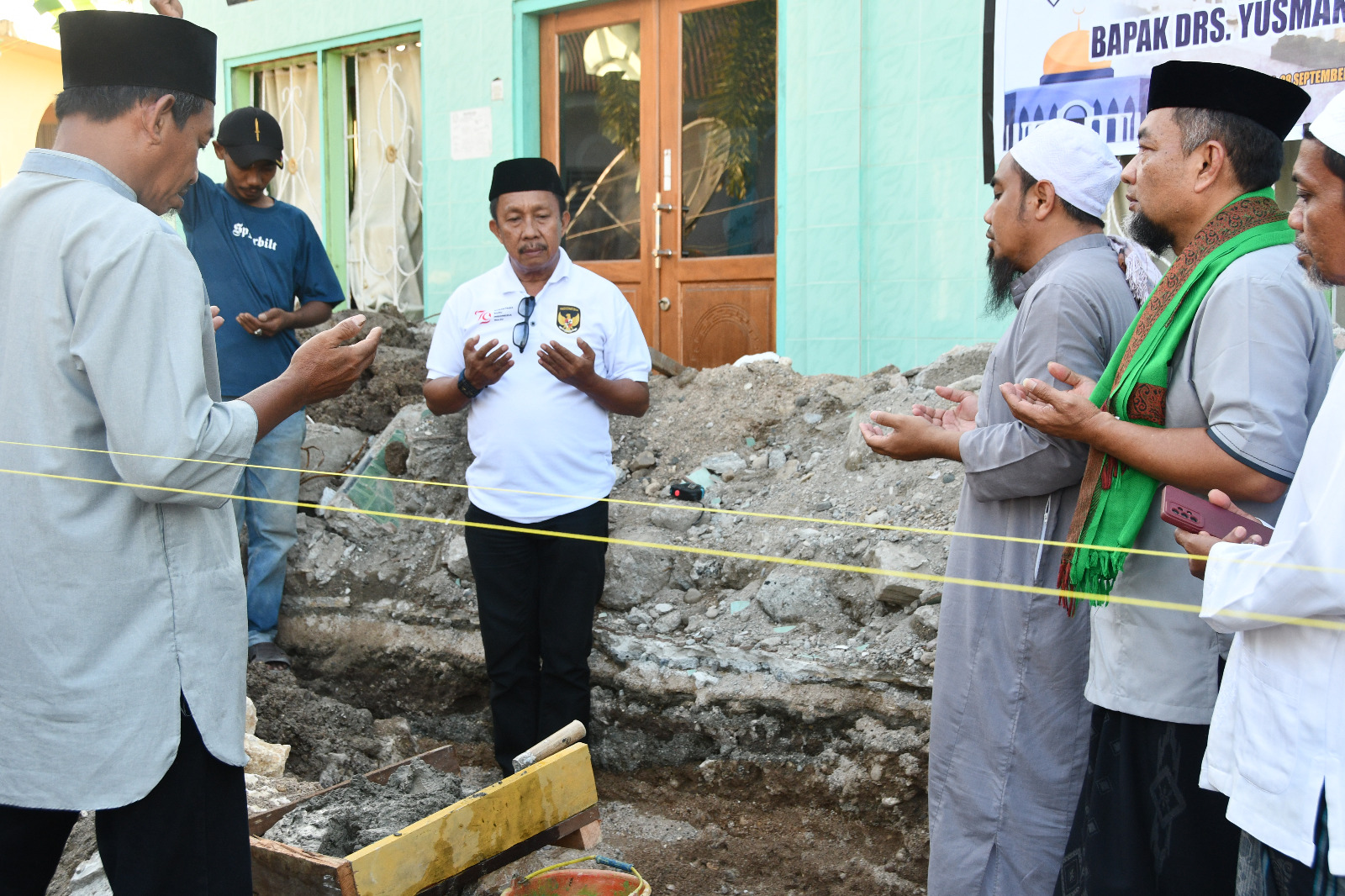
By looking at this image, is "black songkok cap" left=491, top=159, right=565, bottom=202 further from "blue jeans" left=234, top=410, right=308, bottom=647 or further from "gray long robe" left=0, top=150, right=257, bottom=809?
"gray long robe" left=0, top=150, right=257, bottom=809

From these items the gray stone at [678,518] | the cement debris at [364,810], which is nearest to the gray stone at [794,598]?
the gray stone at [678,518]

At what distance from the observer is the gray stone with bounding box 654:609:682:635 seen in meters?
4.69

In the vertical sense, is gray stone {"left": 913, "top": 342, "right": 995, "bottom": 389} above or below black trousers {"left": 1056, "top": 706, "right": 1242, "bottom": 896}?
above

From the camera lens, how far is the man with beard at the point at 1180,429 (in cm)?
187

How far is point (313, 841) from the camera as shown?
9.20 feet

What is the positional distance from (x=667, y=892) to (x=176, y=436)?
94.7 inches

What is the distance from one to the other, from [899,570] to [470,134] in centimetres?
577

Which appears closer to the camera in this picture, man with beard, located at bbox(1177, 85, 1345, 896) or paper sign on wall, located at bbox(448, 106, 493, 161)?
man with beard, located at bbox(1177, 85, 1345, 896)

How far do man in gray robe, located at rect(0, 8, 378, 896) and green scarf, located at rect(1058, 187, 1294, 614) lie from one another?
1.64 m

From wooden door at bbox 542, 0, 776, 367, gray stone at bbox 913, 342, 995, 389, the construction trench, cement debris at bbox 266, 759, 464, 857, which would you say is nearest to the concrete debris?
the construction trench

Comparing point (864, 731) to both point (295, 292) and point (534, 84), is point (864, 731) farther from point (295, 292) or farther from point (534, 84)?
point (534, 84)

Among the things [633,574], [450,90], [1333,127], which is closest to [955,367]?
[633,574]

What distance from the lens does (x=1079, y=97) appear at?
6.00 metres

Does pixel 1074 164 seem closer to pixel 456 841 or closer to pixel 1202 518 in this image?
pixel 1202 518
